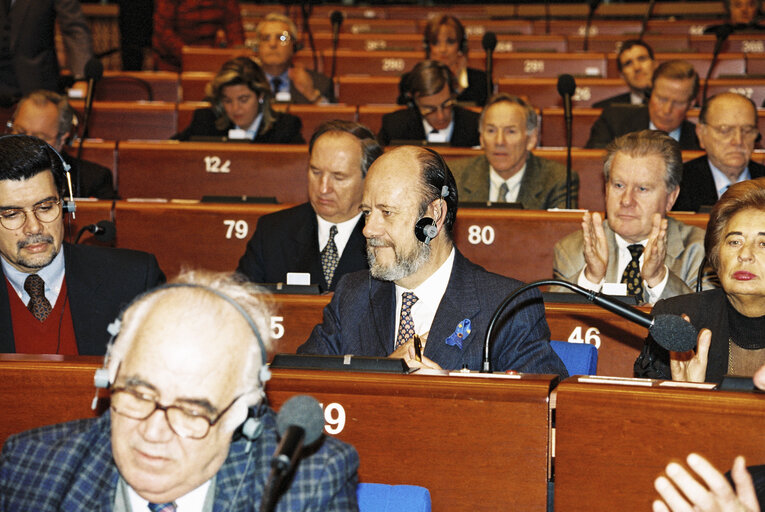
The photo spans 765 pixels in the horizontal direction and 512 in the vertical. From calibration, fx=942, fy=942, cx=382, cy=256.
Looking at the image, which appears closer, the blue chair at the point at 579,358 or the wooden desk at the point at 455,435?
the wooden desk at the point at 455,435

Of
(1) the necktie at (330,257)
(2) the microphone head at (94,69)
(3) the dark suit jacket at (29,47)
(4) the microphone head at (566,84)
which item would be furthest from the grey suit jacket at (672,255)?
(3) the dark suit jacket at (29,47)

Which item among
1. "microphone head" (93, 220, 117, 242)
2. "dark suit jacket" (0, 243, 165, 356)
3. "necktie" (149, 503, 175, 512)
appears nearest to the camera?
"necktie" (149, 503, 175, 512)

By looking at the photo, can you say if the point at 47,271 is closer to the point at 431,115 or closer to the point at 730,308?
the point at 730,308

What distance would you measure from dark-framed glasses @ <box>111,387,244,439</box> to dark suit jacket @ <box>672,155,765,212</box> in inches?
A: 145

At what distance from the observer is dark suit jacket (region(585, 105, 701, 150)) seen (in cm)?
563

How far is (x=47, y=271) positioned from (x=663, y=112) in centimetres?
387

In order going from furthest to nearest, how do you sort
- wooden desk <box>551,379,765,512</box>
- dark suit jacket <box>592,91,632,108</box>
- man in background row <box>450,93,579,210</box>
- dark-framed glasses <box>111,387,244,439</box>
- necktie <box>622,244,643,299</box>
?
dark suit jacket <box>592,91,632,108</box>, man in background row <box>450,93,579,210</box>, necktie <box>622,244,643,299</box>, wooden desk <box>551,379,765,512</box>, dark-framed glasses <box>111,387,244,439</box>

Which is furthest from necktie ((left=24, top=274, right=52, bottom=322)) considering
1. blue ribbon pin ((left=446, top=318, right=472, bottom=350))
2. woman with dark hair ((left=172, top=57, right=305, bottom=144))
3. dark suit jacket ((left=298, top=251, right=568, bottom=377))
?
woman with dark hair ((left=172, top=57, right=305, bottom=144))

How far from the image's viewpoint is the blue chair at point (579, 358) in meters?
2.70

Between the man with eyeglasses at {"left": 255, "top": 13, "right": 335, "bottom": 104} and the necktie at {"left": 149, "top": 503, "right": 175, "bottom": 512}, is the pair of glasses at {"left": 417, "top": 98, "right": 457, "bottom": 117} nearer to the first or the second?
the man with eyeglasses at {"left": 255, "top": 13, "right": 335, "bottom": 104}

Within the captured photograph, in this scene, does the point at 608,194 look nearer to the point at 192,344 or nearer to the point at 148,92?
the point at 192,344

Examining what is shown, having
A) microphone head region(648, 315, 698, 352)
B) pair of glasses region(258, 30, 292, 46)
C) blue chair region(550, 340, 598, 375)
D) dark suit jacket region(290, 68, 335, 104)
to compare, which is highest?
pair of glasses region(258, 30, 292, 46)

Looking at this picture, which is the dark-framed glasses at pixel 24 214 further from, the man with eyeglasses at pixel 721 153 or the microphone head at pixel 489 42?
the microphone head at pixel 489 42

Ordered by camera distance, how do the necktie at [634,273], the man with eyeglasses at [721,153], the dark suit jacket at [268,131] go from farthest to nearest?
the dark suit jacket at [268,131] → the man with eyeglasses at [721,153] → the necktie at [634,273]
